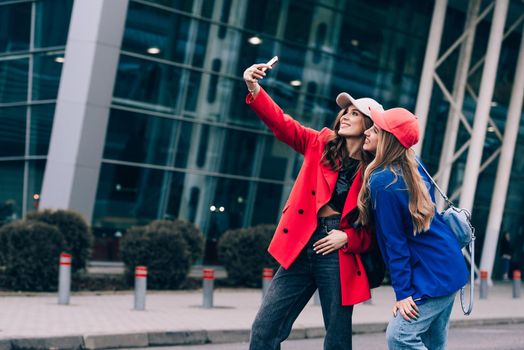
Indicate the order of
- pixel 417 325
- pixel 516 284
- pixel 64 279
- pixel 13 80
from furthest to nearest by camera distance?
pixel 13 80
pixel 516 284
pixel 64 279
pixel 417 325

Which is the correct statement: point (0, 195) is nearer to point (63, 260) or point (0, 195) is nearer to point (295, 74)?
point (295, 74)

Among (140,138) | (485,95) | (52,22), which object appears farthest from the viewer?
(485,95)

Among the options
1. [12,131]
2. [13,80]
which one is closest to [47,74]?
[13,80]

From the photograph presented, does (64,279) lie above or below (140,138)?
below

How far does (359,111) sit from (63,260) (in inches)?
397

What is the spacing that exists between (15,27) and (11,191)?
409 cm

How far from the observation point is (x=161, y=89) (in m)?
25.8

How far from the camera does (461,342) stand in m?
12.7

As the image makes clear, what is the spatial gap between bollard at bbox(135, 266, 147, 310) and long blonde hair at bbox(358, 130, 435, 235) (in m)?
9.66

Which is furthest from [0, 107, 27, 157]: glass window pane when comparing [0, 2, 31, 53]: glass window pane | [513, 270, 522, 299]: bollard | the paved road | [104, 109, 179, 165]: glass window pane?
the paved road

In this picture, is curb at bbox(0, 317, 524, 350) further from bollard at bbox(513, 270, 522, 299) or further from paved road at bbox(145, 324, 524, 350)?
bollard at bbox(513, 270, 522, 299)

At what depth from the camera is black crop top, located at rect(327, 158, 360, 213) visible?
5.56m

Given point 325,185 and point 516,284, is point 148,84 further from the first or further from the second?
point 325,185

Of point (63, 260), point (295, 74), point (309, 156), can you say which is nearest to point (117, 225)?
point (295, 74)
